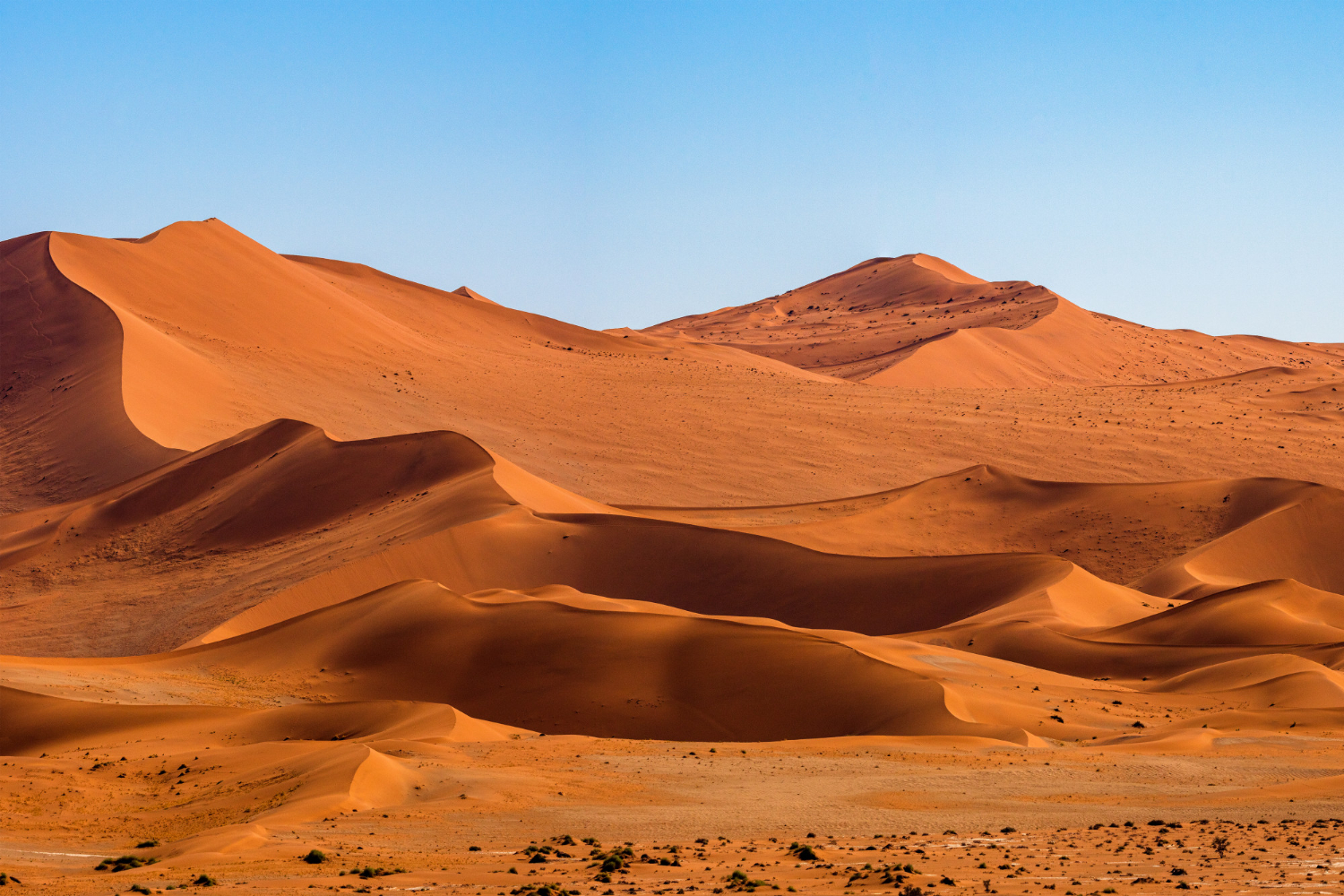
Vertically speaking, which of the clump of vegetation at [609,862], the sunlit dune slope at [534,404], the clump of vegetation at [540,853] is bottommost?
the clump of vegetation at [540,853]

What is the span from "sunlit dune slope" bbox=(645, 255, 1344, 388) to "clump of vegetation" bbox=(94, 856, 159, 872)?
207 feet

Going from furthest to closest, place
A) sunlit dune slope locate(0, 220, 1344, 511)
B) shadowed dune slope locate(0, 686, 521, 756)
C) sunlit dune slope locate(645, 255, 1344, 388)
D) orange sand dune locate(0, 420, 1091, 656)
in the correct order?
sunlit dune slope locate(645, 255, 1344, 388) → sunlit dune slope locate(0, 220, 1344, 511) → orange sand dune locate(0, 420, 1091, 656) → shadowed dune slope locate(0, 686, 521, 756)

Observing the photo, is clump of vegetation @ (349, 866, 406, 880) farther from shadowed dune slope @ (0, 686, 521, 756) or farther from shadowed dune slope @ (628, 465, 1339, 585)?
shadowed dune slope @ (628, 465, 1339, 585)

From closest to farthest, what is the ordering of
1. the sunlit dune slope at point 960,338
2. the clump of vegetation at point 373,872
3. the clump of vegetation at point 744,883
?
the clump of vegetation at point 744,883, the clump of vegetation at point 373,872, the sunlit dune slope at point 960,338

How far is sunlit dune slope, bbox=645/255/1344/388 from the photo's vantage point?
8319 centimetres

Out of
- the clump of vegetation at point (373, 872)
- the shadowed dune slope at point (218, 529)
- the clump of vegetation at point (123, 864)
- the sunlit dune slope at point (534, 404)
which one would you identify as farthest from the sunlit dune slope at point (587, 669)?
the sunlit dune slope at point (534, 404)

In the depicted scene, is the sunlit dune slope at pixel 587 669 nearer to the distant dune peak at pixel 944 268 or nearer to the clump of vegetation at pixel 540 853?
the clump of vegetation at pixel 540 853

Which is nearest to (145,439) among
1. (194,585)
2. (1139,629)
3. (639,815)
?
(194,585)

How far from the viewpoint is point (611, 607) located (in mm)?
27812

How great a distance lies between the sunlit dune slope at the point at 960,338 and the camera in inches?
3275

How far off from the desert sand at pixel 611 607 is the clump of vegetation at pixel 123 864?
0.18 ft

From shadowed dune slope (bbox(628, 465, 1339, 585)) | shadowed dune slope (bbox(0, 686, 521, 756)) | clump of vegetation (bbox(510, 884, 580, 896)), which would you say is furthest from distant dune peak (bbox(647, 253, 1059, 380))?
clump of vegetation (bbox(510, 884, 580, 896))

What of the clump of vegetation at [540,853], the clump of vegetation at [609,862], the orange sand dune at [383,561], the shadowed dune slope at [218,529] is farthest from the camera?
the shadowed dune slope at [218,529]

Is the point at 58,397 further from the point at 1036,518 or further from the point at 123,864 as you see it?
the point at 123,864
